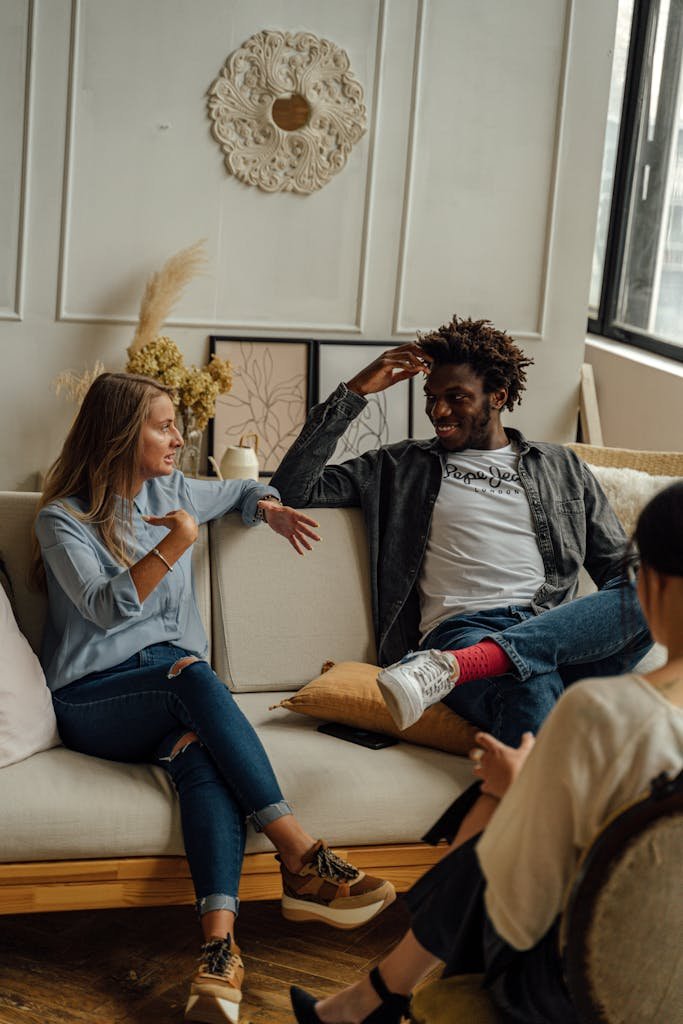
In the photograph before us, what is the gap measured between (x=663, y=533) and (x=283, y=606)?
146 centimetres

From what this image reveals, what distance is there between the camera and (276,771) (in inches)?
87.7

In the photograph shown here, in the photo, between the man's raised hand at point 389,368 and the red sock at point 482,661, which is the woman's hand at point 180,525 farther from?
the man's raised hand at point 389,368

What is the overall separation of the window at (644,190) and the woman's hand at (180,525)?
308 cm

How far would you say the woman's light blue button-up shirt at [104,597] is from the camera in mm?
2246

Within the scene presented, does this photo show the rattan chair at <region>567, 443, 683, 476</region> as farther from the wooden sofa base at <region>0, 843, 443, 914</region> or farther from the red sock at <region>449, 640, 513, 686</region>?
the wooden sofa base at <region>0, 843, 443, 914</region>

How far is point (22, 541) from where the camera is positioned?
2.53 m

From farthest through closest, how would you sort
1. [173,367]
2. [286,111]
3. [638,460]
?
[286,111], [173,367], [638,460]

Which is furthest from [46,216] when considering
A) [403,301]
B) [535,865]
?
[535,865]

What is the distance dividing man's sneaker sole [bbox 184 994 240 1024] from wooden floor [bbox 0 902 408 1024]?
0.40ft

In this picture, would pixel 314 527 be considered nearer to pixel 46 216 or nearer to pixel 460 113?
pixel 46 216

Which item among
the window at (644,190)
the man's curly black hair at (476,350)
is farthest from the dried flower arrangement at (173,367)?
the window at (644,190)

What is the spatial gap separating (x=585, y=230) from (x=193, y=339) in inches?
64.4

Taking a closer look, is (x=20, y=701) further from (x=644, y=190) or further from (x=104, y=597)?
(x=644, y=190)

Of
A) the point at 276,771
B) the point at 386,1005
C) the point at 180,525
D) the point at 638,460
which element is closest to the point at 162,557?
the point at 180,525
